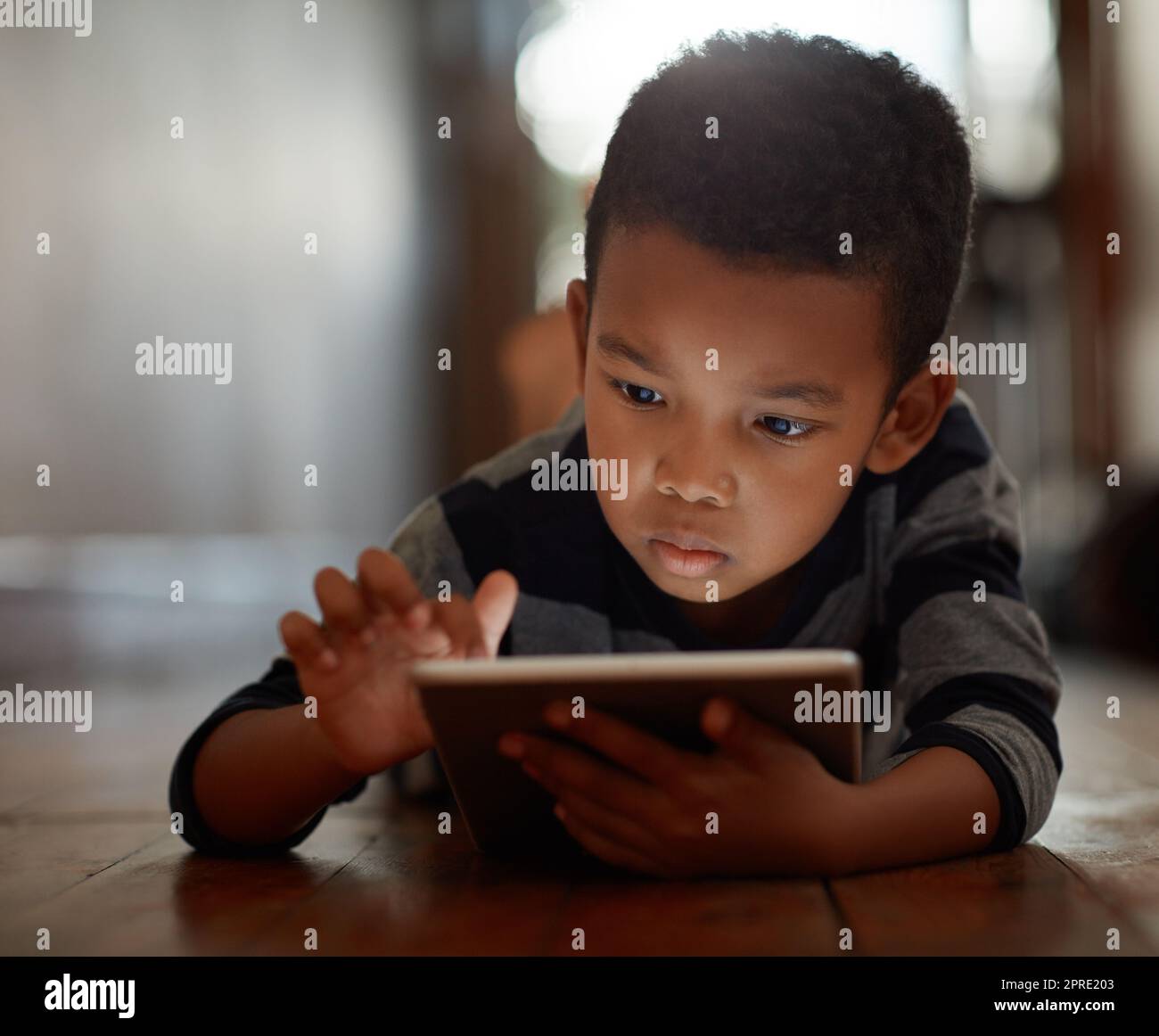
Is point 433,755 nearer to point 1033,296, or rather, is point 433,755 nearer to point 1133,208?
point 1133,208

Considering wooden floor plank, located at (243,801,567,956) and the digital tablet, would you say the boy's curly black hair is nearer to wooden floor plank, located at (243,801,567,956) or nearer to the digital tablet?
the digital tablet

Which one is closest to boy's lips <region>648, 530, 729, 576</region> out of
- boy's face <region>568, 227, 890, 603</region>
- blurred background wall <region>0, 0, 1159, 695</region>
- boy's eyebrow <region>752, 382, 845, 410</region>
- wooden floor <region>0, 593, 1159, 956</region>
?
boy's face <region>568, 227, 890, 603</region>

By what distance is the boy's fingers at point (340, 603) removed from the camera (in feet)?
2.36

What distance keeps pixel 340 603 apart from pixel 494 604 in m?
0.09

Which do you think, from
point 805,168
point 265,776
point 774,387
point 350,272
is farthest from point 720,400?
point 350,272

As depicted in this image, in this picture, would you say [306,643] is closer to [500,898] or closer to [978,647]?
[500,898]

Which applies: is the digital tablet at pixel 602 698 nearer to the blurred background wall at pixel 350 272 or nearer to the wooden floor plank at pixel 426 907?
the wooden floor plank at pixel 426 907

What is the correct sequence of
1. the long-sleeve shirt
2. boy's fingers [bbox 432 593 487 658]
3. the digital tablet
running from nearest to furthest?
1. the digital tablet
2. boy's fingers [bbox 432 593 487 658]
3. the long-sleeve shirt

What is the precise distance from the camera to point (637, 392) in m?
0.91

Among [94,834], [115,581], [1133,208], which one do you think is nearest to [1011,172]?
[1133,208]

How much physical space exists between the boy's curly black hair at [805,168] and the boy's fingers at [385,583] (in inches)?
13.2

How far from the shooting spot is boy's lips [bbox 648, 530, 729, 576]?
92 cm

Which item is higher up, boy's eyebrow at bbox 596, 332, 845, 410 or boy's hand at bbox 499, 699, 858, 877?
boy's eyebrow at bbox 596, 332, 845, 410

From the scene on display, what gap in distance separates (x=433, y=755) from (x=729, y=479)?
2.02 feet
